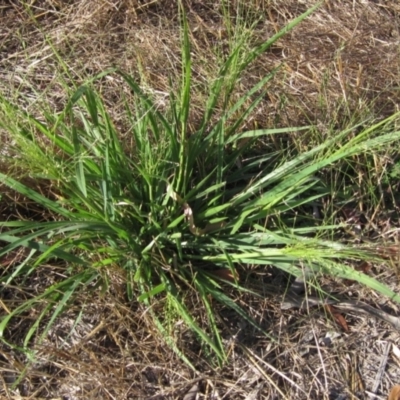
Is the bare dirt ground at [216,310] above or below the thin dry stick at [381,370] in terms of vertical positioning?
above

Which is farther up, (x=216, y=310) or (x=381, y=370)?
(x=216, y=310)

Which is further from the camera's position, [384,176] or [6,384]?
[384,176]

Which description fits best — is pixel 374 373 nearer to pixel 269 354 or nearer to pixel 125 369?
pixel 269 354

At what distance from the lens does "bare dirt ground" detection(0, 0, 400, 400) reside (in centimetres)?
158

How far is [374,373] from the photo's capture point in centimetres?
165

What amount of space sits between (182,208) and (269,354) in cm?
43

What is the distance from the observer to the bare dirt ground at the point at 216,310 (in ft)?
5.17

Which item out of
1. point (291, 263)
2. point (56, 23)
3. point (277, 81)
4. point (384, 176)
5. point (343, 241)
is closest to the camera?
point (291, 263)

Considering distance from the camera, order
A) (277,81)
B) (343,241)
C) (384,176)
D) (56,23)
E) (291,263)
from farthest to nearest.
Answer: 1. (56,23)
2. (277,81)
3. (384,176)
4. (343,241)
5. (291,263)

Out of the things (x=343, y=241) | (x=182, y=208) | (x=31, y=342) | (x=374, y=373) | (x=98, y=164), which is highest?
(x=98, y=164)

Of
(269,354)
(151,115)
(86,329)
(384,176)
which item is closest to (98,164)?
(151,115)

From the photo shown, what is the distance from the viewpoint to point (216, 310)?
164 centimetres

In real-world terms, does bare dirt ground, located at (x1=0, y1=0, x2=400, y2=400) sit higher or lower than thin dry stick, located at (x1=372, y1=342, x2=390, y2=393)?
higher

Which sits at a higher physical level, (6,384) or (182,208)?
(182,208)
